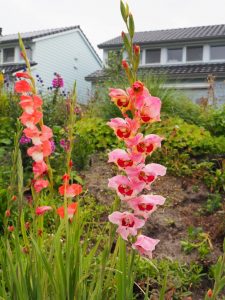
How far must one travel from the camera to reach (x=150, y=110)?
46.2 inches

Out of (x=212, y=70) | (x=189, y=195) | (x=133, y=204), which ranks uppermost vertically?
(x=212, y=70)

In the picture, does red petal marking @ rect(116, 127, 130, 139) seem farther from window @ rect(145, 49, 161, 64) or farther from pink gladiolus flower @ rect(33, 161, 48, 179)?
window @ rect(145, 49, 161, 64)

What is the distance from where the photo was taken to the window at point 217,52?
19453mm

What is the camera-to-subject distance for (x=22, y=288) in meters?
1.44

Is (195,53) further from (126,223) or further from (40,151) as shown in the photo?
(126,223)

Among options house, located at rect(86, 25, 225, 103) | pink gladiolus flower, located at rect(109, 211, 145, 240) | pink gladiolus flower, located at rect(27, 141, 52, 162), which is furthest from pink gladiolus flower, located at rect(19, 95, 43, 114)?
house, located at rect(86, 25, 225, 103)

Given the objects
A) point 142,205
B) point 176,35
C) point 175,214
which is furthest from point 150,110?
point 176,35

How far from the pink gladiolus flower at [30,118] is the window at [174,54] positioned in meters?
19.6

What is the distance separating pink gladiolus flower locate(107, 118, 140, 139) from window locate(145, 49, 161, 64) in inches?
784

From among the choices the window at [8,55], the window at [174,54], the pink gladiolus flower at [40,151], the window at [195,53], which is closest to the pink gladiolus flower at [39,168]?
the pink gladiolus flower at [40,151]

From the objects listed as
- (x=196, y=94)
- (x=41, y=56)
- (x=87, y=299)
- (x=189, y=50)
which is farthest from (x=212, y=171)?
(x=41, y=56)

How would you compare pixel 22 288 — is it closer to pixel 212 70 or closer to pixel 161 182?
→ pixel 161 182

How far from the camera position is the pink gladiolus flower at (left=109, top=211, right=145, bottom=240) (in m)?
1.20

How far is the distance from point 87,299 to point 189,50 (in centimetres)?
1958
